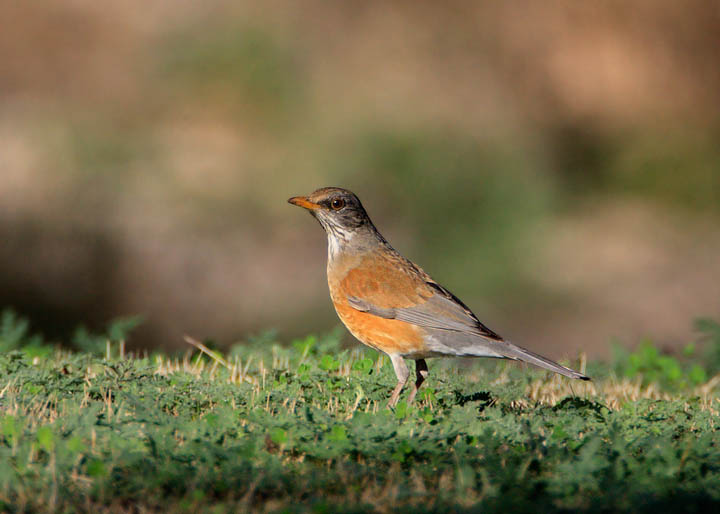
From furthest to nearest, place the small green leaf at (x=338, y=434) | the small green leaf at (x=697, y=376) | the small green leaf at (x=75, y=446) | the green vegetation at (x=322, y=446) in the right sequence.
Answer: the small green leaf at (x=697, y=376)
the small green leaf at (x=338, y=434)
the small green leaf at (x=75, y=446)
the green vegetation at (x=322, y=446)

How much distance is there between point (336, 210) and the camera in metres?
8.31

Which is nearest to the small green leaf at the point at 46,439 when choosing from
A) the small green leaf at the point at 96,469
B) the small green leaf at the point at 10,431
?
the small green leaf at the point at 10,431

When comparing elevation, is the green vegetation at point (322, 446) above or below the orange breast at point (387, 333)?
below

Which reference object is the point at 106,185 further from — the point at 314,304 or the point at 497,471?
the point at 497,471

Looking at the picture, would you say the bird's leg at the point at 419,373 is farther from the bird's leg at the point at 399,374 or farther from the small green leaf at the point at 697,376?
the small green leaf at the point at 697,376

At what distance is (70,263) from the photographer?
594 inches

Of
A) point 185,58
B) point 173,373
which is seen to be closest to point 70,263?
point 185,58

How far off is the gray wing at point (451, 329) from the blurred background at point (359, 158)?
23.0 feet

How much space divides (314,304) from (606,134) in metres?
7.51

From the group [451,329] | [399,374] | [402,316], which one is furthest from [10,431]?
[451,329]

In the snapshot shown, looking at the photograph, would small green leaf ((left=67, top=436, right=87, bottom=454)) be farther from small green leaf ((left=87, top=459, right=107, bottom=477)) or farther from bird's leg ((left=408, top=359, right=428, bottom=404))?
bird's leg ((left=408, top=359, right=428, bottom=404))

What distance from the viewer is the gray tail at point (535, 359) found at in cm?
675

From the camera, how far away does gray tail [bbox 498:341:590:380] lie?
6.75m

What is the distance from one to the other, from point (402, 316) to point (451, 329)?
396 mm
